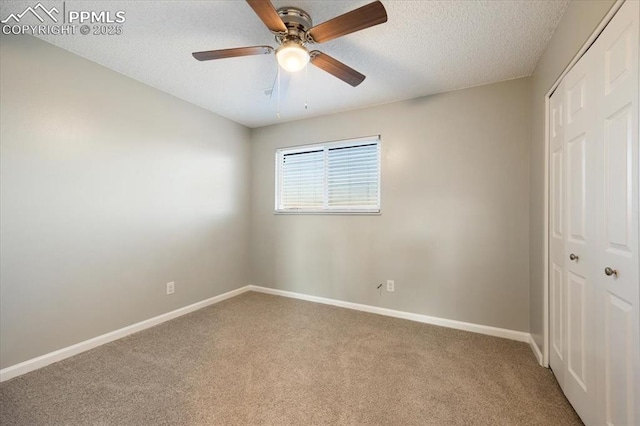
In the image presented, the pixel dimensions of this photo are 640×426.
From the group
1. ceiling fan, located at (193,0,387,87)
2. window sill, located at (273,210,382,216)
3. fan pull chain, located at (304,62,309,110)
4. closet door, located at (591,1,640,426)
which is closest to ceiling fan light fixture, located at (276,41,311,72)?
ceiling fan, located at (193,0,387,87)

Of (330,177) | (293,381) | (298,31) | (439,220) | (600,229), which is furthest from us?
(330,177)

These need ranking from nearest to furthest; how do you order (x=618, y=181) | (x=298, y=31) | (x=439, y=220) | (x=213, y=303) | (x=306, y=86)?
(x=618, y=181) < (x=298, y=31) < (x=306, y=86) < (x=439, y=220) < (x=213, y=303)

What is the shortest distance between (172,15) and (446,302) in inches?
132

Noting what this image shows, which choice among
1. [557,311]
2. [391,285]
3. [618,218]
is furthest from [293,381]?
[618,218]

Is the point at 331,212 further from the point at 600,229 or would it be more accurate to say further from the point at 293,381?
the point at 600,229

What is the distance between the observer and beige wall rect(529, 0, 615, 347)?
57.1 inches

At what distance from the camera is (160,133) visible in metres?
2.75

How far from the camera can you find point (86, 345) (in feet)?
7.15

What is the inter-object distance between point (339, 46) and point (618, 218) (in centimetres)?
194

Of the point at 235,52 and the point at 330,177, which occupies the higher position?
the point at 235,52

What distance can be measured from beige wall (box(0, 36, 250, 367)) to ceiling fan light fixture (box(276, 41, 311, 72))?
5.91 feet

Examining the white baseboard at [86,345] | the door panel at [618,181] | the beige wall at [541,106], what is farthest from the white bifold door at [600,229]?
the white baseboard at [86,345]

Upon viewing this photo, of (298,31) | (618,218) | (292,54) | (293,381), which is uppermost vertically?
(298,31)

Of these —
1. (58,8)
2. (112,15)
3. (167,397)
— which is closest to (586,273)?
(167,397)
